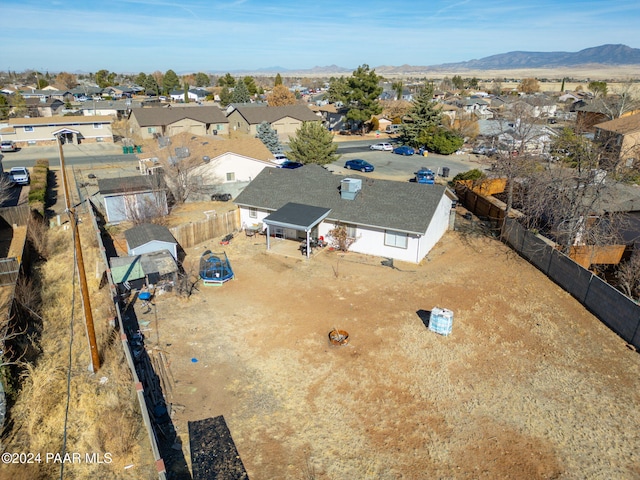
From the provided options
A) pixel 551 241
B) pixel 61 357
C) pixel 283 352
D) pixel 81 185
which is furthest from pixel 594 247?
pixel 81 185

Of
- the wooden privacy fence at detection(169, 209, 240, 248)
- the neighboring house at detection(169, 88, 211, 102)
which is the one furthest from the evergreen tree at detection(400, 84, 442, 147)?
the neighboring house at detection(169, 88, 211, 102)

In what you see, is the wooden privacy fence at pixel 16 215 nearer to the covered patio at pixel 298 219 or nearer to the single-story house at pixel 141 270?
the single-story house at pixel 141 270

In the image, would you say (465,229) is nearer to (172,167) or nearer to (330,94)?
(172,167)

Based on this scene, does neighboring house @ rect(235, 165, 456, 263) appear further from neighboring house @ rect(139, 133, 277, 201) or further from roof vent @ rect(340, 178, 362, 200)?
Answer: neighboring house @ rect(139, 133, 277, 201)

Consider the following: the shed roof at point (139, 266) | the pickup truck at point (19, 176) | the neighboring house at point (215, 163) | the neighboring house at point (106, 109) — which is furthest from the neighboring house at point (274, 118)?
the shed roof at point (139, 266)

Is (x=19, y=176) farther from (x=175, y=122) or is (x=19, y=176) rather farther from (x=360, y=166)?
(x=360, y=166)

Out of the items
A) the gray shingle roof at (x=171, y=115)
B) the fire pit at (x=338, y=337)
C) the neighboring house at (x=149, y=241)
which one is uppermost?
the gray shingle roof at (x=171, y=115)
